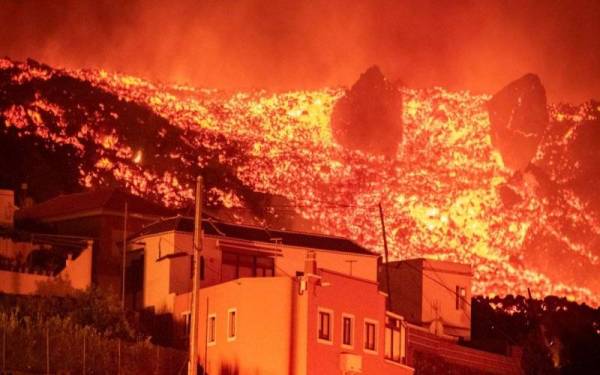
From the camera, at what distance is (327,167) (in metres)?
130

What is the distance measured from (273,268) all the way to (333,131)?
82359 millimetres

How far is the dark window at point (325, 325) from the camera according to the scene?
1807 inches

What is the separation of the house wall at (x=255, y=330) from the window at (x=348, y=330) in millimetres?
3067

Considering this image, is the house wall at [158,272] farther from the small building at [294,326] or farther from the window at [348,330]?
the window at [348,330]

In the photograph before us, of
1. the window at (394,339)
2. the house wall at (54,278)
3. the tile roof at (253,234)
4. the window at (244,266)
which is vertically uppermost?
the tile roof at (253,234)

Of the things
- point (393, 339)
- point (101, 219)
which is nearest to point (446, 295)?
point (393, 339)

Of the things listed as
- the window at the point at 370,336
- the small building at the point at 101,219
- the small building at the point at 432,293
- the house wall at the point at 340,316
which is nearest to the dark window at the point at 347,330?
the house wall at the point at 340,316

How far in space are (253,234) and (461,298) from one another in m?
15.3

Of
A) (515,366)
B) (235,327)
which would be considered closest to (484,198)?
(515,366)

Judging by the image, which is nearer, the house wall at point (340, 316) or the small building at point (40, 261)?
the house wall at point (340, 316)

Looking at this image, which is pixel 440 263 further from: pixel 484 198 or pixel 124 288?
pixel 484 198

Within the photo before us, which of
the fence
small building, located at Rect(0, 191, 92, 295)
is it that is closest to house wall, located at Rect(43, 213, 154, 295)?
small building, located at Rect(0, 191, 92, 295)

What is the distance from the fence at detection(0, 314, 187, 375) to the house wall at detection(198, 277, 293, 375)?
164 centimetres

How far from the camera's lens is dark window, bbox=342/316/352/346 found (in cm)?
4716
